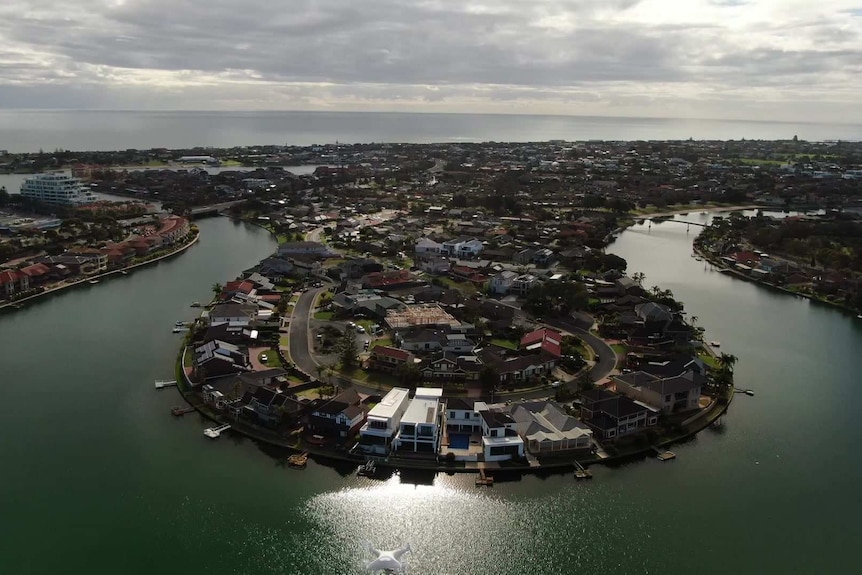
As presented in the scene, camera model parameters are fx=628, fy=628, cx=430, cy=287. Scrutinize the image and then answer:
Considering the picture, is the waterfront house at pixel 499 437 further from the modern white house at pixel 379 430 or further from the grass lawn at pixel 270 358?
the grass lawn at pixel 270 358

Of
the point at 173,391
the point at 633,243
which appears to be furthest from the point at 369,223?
the point at 173,391

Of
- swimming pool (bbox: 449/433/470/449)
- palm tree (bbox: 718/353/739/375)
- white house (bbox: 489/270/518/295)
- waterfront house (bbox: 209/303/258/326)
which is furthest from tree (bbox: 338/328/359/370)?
palm tree (bbox: 718/353/739/375)

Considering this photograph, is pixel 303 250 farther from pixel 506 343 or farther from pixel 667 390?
pixel 667 390

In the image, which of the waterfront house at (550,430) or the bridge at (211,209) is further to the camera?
the bridge at (211,209)

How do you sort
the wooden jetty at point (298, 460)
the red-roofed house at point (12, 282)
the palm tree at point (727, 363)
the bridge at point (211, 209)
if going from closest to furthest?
the wooden jetty at point (298, 460), the palm tree at point (727, 363), the red-roofed house at point (12, 282), the bridge at point (211, 209)

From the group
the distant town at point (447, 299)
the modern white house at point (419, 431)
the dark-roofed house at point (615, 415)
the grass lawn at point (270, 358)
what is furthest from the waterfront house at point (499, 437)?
the grass lawn at point (270, 358)

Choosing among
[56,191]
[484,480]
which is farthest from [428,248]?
[56,191]
